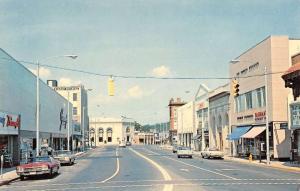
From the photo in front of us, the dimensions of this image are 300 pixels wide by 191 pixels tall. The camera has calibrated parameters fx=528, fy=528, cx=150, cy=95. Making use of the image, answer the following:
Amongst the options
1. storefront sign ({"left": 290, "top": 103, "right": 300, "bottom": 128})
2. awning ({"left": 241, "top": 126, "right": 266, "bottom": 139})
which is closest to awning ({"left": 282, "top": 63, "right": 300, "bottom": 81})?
storefront sign ({"left": 290, "top": 103, "right": 300, "bottom": 128})

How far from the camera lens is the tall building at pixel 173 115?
16300 centimetres

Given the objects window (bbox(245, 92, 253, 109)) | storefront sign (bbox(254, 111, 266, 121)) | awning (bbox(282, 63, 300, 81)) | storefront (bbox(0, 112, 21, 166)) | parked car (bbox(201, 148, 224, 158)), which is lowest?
parked car (bbox(201, 148, 224, 158))

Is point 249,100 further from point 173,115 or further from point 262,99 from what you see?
point 173,115

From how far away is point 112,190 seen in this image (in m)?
22.1

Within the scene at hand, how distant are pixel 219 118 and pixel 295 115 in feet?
124

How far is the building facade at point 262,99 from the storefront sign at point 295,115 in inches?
167

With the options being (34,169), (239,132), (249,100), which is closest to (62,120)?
(239,132)

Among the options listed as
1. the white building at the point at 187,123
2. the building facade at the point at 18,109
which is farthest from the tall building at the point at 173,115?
the building facade at the point at 18,109

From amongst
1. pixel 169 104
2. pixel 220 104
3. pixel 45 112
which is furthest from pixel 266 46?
pixel 169 104

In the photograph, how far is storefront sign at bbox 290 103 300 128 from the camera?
4344 centimetres

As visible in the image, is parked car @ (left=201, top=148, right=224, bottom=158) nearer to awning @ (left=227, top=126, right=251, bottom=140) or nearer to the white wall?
awning @ (left=227, top=126, right=251, bottom=140)

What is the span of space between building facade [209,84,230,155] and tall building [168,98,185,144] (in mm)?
71040

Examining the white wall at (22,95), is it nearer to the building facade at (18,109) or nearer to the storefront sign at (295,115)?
the building facade at (18,109)

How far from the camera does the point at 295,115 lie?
4403cm
